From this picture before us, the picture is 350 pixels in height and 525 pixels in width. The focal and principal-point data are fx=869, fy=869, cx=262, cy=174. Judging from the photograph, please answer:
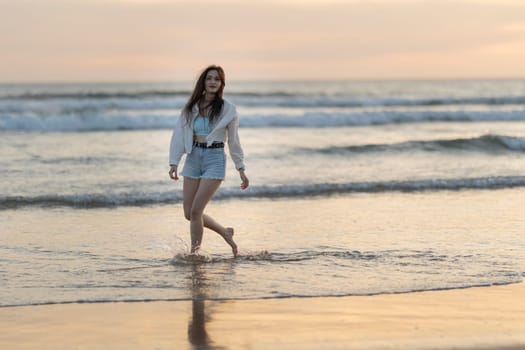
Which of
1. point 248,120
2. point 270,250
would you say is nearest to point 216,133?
point 270,250

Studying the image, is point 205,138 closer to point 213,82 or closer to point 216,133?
point 216,133

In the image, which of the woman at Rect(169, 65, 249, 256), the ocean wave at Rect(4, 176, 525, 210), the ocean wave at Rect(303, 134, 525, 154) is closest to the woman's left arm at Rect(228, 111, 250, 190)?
the woman at Rect(169, 65, 249, 256)

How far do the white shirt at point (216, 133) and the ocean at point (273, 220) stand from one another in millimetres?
995

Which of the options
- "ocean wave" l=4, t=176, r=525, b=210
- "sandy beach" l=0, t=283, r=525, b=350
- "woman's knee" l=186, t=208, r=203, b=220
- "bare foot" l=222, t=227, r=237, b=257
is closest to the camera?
"sandy beach" l=0, t=283, r=525, b=350

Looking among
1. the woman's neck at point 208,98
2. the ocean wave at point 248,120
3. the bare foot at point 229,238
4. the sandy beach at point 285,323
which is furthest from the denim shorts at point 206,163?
the ocean wave at point 248,120

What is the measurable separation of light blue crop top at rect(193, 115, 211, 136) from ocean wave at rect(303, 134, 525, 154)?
1084 centimetres

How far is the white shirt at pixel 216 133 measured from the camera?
24.1ft

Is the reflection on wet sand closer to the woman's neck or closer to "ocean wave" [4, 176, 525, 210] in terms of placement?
the woman's neck

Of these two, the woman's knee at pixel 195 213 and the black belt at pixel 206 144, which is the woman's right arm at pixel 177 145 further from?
the woman's knee at pixel 195 213

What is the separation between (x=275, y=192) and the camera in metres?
12.2

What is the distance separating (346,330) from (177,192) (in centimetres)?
670

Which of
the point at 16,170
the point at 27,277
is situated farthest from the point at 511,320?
the point at 16,170

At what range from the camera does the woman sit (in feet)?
24.0

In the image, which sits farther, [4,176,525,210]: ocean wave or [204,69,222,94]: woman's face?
[4,176,525,210]: ocean wave
